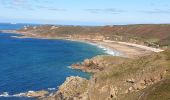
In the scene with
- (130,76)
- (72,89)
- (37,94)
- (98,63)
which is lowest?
(37,94)

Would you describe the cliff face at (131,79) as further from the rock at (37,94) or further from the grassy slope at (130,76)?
the rock at (37,94)

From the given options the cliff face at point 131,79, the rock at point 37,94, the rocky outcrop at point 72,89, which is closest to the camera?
the cliff face at point 131,79

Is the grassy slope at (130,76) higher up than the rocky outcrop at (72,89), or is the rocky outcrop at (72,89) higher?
the grassy slope at (130,76)

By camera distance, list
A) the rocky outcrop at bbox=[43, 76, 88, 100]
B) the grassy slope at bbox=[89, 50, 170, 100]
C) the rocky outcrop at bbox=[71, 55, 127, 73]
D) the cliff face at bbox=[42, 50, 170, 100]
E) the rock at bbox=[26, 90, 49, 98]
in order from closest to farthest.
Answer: the cliff face at bbox=[42, 50, 170, 100]
the grassy slope at bbox=[89, 50, 170, 100]
the rocky outcrop at bbox=[43, 76, 88, 100]
the rock at bbox=[26, 90, 49, 98]
the rocky outcrop at bbox=[71, 55, 127, 73]

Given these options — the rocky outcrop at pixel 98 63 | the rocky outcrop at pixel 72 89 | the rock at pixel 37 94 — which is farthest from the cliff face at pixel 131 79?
the rocky outcrop at pixel 98 63

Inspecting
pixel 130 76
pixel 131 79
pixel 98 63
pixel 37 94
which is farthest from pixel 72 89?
pixel 98 63

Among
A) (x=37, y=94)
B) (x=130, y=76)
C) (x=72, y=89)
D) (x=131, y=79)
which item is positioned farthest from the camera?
(x=37, y=94)

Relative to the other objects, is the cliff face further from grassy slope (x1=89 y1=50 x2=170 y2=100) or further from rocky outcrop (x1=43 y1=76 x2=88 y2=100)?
rocky outcrop (x1=43 y1=76 x2=88 y2=100)

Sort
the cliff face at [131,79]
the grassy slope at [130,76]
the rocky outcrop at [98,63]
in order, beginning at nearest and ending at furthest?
1. the cliff face at [131,79]
2. the grassy slope at [130,76]
3. the rocky outcrop at [98,63]

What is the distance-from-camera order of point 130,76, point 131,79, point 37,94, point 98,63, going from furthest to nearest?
point 98,63, point 37,94, point 130,76, point 131,79

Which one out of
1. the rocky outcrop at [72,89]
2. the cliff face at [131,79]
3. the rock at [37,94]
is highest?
the cliff face at [131,79]

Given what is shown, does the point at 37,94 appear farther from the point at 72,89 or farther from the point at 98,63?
the point at 98,63

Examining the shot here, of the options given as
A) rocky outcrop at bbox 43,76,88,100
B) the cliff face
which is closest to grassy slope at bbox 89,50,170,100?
the cliff face
